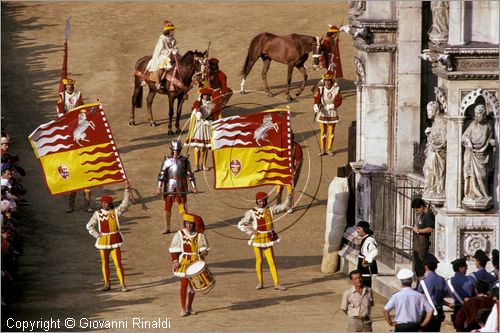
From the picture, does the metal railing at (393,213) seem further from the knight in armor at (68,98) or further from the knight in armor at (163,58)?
the knight in armor at (163,58)

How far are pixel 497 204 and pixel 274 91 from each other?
17.6 m

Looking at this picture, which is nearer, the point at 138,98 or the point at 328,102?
the point at 328,102

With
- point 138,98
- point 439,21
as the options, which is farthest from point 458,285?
point 138,98

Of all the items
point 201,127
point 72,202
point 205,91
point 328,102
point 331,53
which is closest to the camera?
point 72,202

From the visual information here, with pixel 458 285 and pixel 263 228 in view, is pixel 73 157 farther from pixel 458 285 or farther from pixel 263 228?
pixel 458 285

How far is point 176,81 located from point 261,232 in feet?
40.8

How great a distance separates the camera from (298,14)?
57250mm

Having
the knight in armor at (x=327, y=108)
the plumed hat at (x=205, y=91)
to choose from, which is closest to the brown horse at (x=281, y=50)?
the knight in armor at (x=327, y=108)

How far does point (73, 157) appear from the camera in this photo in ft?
119

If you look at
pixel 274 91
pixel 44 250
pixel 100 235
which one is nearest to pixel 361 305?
pixel 100 235

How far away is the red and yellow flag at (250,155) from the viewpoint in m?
36.3

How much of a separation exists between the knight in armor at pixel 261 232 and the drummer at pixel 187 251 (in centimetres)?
151

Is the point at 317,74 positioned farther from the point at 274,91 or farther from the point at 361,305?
the point at 361,305

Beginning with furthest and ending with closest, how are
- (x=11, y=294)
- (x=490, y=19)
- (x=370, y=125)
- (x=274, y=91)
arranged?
(x=274, y=91)
(x=370, y=125)
(x=11, y=294)
(x=490, y=19)
